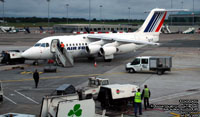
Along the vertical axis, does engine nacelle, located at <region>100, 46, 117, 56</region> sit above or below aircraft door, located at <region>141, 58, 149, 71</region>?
above

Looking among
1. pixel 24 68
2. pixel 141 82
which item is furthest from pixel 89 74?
pixel 24 68

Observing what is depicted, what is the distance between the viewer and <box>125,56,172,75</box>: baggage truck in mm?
34688

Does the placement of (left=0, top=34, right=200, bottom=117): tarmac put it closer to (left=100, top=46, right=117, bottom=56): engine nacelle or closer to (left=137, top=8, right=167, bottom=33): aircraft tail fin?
(left=100, top=46, right=117, bottom=56): engine nacelle

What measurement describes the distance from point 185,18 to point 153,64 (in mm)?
130195

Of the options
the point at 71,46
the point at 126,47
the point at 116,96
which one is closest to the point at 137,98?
the point at 116,96

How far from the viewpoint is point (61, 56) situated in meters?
41.8

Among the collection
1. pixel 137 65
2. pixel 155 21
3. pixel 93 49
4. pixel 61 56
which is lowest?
pixel 137 65

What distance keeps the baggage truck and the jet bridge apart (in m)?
9.29

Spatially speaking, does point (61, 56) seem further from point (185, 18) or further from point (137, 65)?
point (185, 18)

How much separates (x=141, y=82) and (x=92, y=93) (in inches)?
338

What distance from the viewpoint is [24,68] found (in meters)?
40.9

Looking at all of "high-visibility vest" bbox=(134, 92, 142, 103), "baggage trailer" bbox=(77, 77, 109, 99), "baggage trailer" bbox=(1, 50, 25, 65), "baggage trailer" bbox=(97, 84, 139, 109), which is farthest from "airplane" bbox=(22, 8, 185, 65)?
"high-visibility vest" bbox=(134, 92, 142, 103)

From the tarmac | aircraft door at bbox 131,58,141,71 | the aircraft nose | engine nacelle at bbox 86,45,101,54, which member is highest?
engine nacelle at bbox 86,45,101,54

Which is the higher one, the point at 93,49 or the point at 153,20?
the point at 153,20
